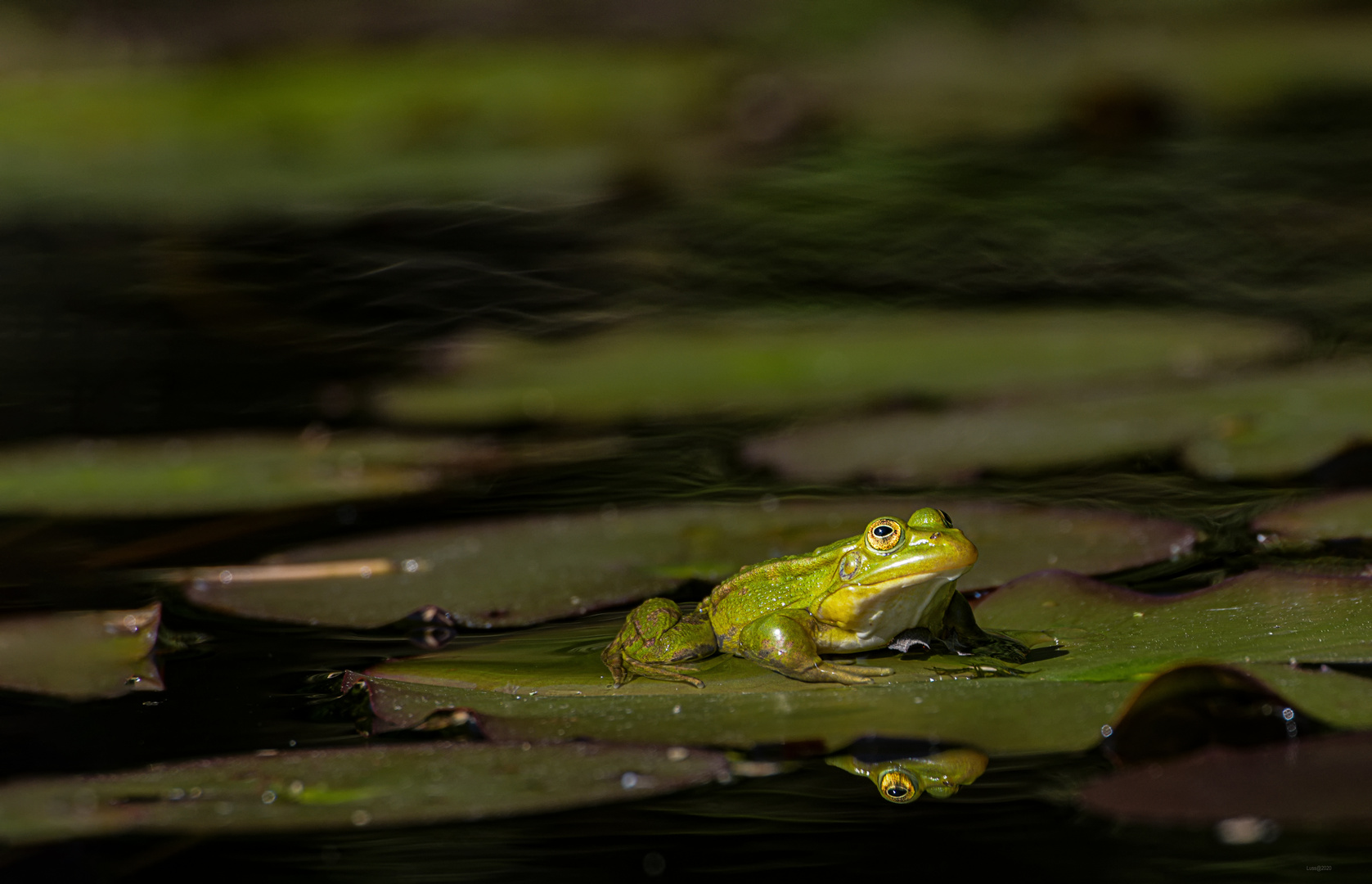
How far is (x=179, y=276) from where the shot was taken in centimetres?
589

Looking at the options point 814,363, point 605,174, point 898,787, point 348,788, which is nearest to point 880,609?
point 898,787

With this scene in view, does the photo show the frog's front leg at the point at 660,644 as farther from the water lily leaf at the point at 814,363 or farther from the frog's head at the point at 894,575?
the water lily leaf at the point at 814,363

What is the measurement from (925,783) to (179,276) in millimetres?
5048

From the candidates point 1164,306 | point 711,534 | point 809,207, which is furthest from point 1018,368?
point 809,207

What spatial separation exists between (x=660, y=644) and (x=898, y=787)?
45 cm

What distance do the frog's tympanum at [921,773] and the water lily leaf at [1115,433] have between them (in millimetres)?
1314

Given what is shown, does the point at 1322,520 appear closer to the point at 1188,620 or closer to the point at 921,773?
the point at 1188,620

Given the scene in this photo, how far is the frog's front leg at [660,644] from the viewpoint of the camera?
6.30 ft

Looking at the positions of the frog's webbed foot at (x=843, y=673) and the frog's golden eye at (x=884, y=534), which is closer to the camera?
the frog's webbed foot at (x=843, y=673)

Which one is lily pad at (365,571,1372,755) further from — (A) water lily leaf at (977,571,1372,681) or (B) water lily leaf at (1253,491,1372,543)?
(B) water lily leaf at (1253,491,1372,543)

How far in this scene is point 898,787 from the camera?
65.4 inches

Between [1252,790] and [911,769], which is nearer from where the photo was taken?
[1252,790]

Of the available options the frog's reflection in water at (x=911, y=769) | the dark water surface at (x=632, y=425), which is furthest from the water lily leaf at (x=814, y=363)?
the frog's reflection in water at (x=911, y=769)

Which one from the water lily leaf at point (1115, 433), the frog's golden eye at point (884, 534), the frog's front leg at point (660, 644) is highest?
the water lily leaf at point (1115, 433)
